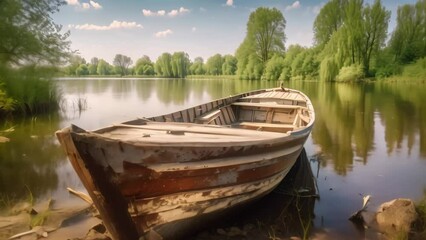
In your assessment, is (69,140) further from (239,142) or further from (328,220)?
(328,220)

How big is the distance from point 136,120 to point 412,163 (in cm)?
776

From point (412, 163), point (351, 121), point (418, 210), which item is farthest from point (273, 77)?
point (418, 210)

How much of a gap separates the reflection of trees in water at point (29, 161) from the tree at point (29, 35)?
476cm

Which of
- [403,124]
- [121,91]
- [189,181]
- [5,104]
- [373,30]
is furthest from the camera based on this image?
[373,30]

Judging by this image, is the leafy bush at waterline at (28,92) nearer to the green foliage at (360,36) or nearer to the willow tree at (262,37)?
the green foliage at (360,36)

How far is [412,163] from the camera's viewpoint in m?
8.91

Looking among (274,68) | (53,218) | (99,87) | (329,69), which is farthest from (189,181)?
(274,68)

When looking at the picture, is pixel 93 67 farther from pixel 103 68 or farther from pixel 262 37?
pixel 262 37

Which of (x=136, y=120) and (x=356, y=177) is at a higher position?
(x=136, y=120)

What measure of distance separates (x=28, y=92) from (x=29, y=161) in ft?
31.0

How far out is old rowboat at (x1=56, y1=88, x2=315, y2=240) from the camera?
11.6ft

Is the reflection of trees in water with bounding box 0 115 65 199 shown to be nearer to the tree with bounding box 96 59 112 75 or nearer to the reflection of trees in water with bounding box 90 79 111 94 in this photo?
the reflection of trees in water with bounding box 90 79 111 94

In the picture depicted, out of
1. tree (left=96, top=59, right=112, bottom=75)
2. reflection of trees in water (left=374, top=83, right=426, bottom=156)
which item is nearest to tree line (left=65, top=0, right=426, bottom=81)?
reflection of trees in water (left=374, top=83, right=426, bottom=156)

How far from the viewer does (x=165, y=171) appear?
3.81 m
